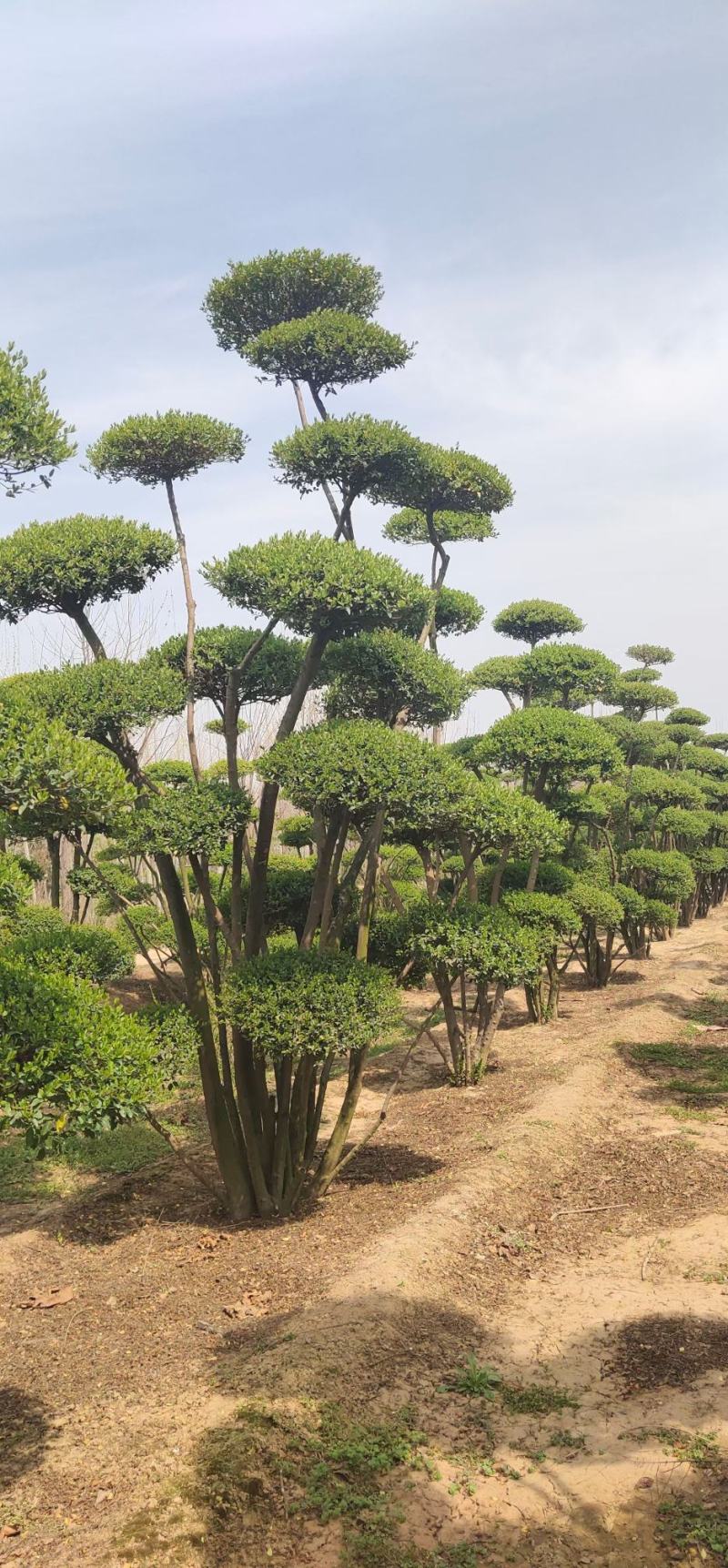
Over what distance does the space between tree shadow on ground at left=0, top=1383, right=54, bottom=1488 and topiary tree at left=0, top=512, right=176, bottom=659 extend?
4.62 m

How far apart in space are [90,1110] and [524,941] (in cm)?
449

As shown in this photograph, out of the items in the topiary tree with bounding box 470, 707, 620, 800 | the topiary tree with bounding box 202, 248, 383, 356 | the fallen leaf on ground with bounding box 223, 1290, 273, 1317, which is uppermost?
the topiary tree with bounding box 202, 248, 383, 356

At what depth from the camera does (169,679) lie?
710 cm

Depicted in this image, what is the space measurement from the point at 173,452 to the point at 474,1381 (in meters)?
6.82

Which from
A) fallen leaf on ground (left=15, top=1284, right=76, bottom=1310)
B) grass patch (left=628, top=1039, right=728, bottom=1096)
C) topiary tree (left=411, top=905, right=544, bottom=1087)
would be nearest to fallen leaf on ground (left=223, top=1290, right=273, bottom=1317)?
fallen leaf on ground (left=15, top=1284, right=76, bottom=1310)

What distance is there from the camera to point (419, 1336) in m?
5.25

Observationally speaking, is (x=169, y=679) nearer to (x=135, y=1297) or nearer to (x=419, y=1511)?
(x=135, y=1297)

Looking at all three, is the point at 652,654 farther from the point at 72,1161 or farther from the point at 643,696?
the point at 72,1161

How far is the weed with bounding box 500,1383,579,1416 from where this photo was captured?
15.3ft

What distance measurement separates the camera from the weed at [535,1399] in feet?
15.3

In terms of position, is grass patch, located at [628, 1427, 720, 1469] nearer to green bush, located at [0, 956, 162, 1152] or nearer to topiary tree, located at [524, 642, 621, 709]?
green bush, located at [0, 956, 162, 1152]

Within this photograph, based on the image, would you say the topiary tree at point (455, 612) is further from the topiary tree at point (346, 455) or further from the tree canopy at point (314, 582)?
the tree canopy at point (314, 582)

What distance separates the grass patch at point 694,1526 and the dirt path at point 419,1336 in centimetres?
7

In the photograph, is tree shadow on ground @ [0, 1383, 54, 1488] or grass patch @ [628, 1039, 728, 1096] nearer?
tree shadow on ground @ [0, 1383, 54, 1488]
